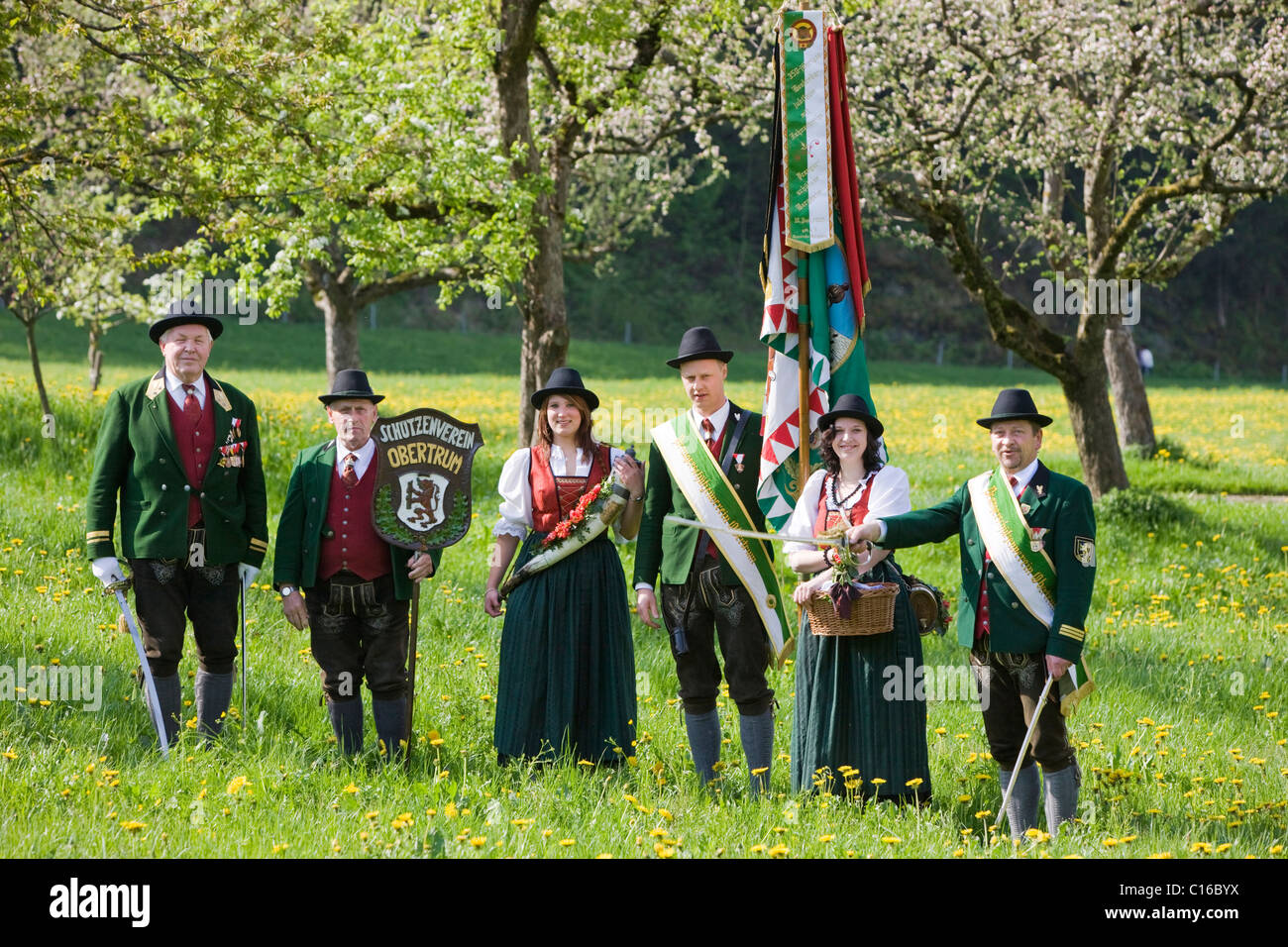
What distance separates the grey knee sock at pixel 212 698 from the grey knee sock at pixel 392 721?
0.81 metres

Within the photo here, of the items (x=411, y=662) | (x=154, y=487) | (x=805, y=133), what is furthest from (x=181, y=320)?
(x=805, y=133)

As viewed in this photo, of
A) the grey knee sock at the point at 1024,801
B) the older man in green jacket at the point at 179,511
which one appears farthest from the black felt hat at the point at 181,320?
the grey knee sock at the point at 1024,801

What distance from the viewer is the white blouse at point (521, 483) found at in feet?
20.7

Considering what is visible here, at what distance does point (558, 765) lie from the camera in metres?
6.01

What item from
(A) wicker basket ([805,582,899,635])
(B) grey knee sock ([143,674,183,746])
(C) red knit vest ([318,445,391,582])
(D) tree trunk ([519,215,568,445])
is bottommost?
(B) grey knee sock ([143,674,183,746])

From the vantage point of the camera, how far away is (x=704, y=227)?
6097 cm

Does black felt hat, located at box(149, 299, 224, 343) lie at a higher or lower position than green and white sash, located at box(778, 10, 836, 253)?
lower

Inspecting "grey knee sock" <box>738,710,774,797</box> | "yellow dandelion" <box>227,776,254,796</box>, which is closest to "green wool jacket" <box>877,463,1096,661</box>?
"grey knee sock" <box>738,710,774,797</box>

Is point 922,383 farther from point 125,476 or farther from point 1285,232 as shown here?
point 125,476

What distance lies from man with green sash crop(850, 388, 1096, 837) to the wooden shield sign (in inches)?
78.7

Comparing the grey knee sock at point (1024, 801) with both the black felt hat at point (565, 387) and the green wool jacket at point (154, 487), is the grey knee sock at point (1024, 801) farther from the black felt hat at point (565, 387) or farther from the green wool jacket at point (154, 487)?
the green wool jacket at point (154, 487)

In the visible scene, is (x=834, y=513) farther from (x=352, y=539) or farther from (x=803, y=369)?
(x=352, y=539)

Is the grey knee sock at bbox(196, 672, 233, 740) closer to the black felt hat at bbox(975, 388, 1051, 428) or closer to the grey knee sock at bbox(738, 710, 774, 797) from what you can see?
the grey knee sock at bbox(738, 710, 774, 797)

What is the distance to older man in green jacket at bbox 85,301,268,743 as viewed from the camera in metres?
6.13
